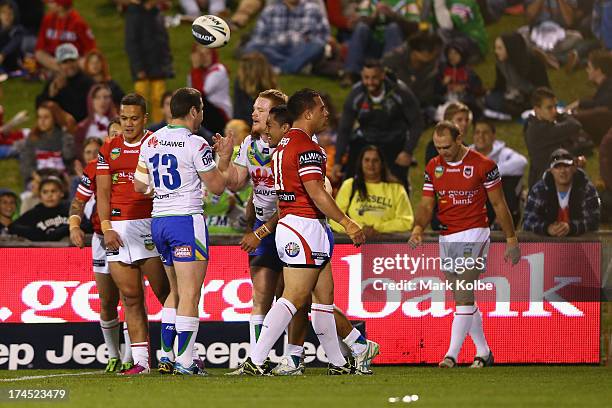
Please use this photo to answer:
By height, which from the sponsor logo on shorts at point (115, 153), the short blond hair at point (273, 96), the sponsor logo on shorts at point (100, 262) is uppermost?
the short blond hair at point (273, 96)

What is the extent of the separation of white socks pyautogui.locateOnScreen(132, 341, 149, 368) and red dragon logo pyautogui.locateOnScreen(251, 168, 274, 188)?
1.64 m

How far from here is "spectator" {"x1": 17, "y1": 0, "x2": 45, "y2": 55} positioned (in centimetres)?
2095

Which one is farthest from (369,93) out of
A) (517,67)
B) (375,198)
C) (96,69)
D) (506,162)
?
(96,69)

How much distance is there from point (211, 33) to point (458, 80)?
21.1 feet

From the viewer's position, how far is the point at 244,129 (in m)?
15.5

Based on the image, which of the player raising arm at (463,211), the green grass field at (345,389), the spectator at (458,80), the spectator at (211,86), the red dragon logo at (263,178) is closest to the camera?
the green grass field at (345,389)

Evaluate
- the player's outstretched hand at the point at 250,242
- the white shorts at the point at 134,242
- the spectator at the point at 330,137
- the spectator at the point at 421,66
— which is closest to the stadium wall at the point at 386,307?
the white shorts at the point at 134,242

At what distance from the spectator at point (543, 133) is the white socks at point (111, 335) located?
20.5ft

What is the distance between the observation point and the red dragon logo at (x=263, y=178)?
10.8 m

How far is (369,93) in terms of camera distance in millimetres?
15719

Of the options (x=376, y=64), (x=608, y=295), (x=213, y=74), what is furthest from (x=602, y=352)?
(x=213, y=74)

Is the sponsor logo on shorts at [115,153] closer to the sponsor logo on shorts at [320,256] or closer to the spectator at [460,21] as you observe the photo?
the sponsor logo on shorts at [320,256]

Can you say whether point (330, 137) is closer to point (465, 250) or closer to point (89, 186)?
point (465, 250)

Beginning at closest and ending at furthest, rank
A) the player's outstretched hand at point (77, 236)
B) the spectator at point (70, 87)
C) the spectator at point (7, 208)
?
1. the player's outstretched hand at point (77, 236)
2. the spectator at point (7, 208)
3. the spectator at point (70, 87)
